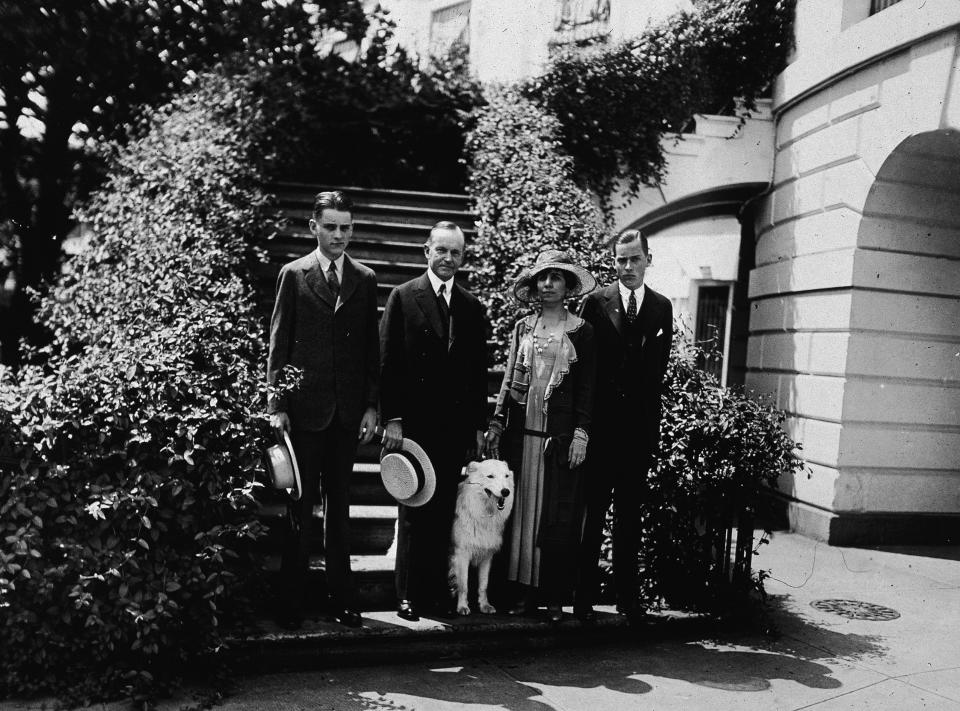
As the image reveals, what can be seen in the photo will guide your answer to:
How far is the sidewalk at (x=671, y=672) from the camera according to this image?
14.5 ft

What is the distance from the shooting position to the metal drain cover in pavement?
6.24m

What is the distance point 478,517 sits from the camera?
512cm

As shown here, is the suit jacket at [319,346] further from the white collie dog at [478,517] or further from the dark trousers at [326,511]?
the white collie dog at [478,517]

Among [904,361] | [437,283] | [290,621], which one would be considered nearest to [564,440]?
[437,283]

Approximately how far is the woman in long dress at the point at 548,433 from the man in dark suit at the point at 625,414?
22 centimetres

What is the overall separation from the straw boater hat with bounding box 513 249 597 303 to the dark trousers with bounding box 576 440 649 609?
973mm

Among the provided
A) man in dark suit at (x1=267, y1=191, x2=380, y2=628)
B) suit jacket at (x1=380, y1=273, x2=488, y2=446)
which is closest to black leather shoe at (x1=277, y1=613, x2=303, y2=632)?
man in dark suit at (x1=267, y1=191, x2=380, y2=628)

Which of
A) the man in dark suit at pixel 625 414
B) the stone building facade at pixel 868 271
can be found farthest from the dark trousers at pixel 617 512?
the stone building facade at pixel 868 271

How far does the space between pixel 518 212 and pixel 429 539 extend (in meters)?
4.41

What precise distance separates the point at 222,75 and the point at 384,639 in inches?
329

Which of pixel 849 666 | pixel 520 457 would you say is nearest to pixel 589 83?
pixel 520 457

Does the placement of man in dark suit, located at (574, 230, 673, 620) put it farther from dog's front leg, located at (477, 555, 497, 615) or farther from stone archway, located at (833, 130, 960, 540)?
stone archway, located at (833, 130, 960, 540)

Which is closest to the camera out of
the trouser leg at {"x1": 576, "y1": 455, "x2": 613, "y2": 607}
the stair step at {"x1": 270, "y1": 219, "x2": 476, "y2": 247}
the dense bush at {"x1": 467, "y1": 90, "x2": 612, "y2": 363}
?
the trouser leg at {"x1": 576, "y1": 455, "x2": 613, "y2": 607}

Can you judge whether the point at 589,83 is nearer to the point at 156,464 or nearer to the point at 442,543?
the point at 442,543
